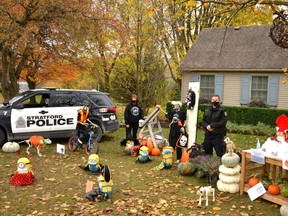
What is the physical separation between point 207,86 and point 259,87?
2.84 metres

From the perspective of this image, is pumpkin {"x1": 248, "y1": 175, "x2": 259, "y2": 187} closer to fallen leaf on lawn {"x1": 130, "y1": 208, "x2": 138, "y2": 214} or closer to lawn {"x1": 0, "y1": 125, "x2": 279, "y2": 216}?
lawn {"x1": 0, "y1": 125, "x2": 279, "y2": 216}

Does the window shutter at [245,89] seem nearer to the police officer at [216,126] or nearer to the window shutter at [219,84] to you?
the window shutter at [219,84]

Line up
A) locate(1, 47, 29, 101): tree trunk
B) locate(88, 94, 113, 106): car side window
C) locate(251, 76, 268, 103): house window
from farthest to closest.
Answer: locate(251, 76, 268, 103): house window → locate(1, 47, 29, 101): tree trunk → locate(88, 94, 113, 106): car side window

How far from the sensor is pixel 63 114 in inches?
395

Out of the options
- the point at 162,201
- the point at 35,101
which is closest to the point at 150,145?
the point at 162,201

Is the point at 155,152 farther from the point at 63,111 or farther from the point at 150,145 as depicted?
the point at 63,111

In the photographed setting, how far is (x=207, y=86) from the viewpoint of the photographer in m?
17.0

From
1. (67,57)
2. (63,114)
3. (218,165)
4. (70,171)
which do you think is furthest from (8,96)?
(218,165)

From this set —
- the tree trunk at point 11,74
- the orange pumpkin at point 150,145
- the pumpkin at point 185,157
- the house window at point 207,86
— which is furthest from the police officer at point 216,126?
the house window at point 207,86

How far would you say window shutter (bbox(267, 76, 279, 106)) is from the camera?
591 inches

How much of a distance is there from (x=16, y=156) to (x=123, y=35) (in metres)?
7.61

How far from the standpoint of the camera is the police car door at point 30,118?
937 cm

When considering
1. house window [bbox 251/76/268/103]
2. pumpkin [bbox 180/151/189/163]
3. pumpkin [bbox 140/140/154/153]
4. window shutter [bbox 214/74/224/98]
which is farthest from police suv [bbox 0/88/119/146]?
house window [bbox 251/76/268/103]

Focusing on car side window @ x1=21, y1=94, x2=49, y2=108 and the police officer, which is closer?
the police officer
